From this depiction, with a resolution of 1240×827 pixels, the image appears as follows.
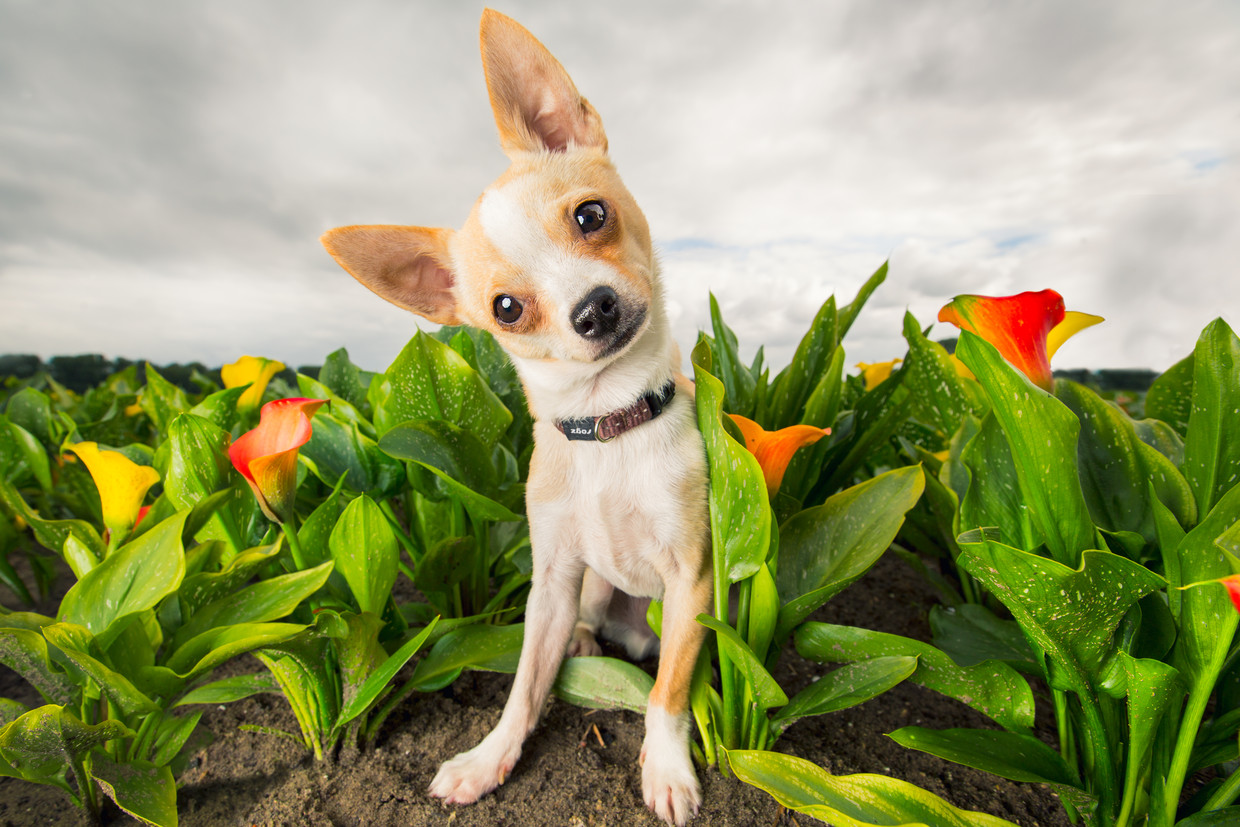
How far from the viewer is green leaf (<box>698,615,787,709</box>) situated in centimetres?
108

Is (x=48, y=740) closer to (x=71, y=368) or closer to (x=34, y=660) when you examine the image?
(x=34, y=660)

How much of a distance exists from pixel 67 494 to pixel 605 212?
2863 millimetres

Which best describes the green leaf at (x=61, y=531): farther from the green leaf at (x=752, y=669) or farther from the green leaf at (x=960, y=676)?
the green leaf at (x=960, y=676)

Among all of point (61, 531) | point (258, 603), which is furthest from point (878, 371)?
point (61, 531)

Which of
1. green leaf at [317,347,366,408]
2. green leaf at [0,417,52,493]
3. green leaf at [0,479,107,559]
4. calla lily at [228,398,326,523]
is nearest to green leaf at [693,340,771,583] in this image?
calla lily at [228,398,326,523]

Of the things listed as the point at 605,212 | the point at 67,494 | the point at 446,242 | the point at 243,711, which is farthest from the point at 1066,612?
the point at 67,494

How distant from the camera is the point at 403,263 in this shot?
4.61 feet

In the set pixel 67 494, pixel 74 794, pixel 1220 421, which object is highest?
pixel 1220 421

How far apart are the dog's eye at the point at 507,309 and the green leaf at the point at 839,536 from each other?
75 cm

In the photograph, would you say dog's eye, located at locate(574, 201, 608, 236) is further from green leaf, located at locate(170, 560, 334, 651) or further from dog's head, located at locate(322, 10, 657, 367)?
green leaf, located at locate(170, 560, 334, 651)

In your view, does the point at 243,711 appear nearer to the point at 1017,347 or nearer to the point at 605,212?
the point at 605,212

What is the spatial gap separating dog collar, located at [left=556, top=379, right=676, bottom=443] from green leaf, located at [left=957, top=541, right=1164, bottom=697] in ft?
2.06

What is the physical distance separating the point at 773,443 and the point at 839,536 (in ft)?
1.07

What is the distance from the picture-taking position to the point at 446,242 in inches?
56.2
